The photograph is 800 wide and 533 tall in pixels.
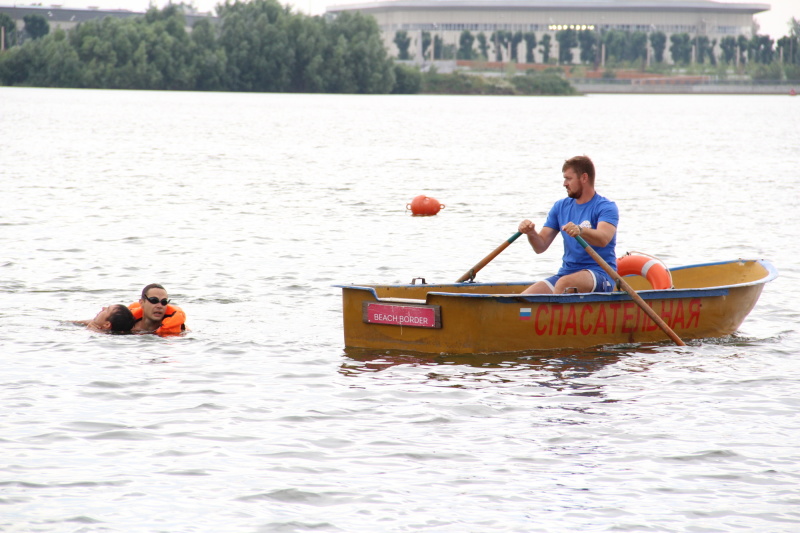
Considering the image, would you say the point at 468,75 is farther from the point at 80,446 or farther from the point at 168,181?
the point at 80,446

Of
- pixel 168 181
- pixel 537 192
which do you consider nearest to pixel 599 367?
pixel 537 192

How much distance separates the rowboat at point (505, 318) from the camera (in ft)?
32.6

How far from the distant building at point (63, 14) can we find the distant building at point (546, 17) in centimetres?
3024

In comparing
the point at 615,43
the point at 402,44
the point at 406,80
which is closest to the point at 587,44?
the point at 615,43

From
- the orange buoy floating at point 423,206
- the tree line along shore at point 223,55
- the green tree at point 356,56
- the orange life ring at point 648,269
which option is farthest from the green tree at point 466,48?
the orange life ring at point 648,269

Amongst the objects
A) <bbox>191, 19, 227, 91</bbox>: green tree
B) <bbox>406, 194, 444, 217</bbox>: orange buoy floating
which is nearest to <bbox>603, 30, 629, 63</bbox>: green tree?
<bbox>191, 19, 227, 91</bbox>: green tree

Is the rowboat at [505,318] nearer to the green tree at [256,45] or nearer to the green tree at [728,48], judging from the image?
the green tree at [256,45]

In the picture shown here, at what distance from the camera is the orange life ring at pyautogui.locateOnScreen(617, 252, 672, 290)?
37.6 ft

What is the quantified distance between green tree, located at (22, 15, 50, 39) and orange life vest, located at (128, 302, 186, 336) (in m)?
141

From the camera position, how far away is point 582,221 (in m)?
10.3

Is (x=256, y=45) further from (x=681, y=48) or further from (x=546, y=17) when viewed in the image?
(x=681, y=48)

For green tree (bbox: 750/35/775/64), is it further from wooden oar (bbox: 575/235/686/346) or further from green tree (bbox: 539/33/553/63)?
wooden oar (bbox: 575/235/686/346)

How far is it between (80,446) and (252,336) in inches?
147

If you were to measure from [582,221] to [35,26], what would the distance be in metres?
144
